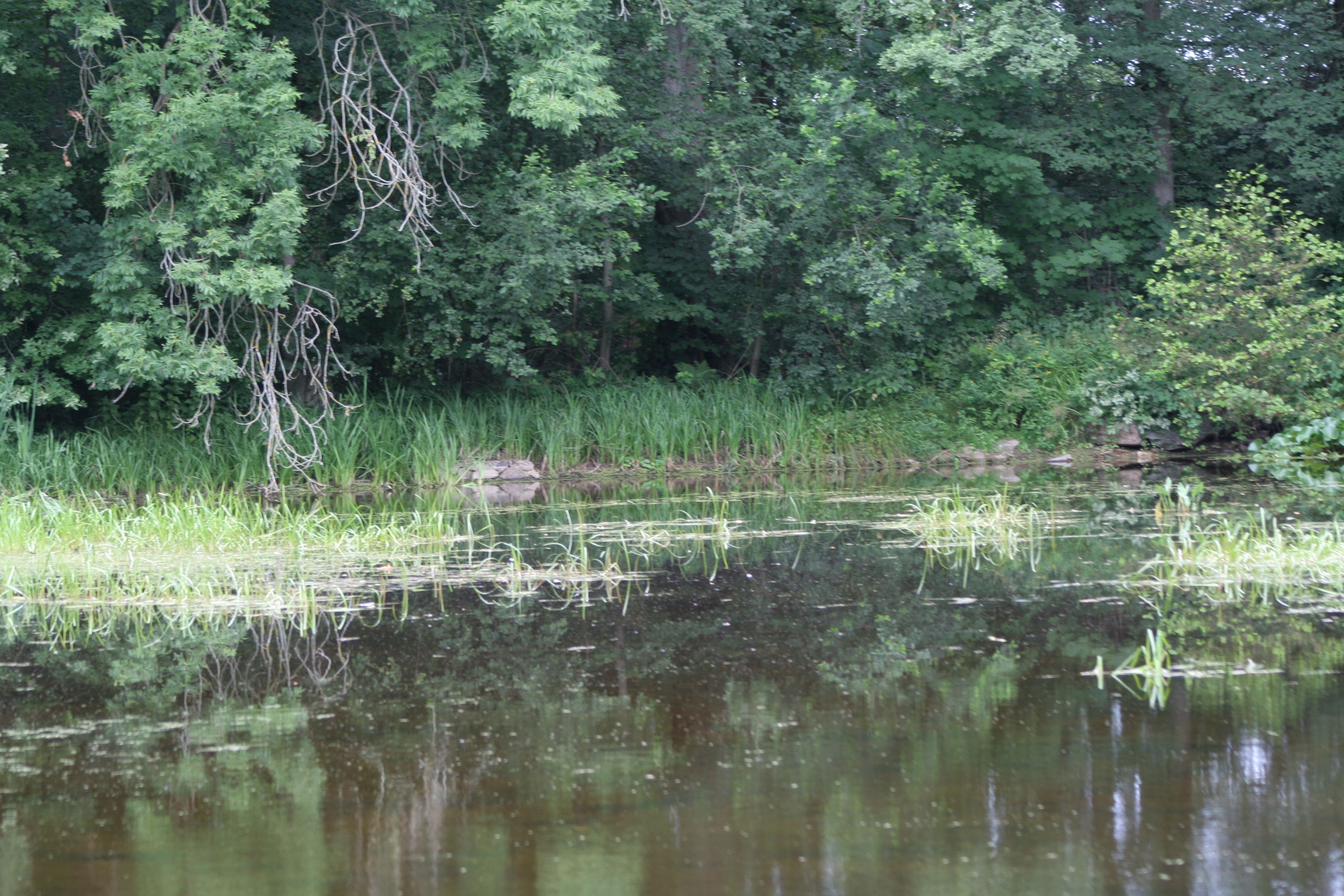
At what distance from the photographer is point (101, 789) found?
11.7 feet

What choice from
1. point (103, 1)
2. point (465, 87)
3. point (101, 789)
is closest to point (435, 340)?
point (465, 87)

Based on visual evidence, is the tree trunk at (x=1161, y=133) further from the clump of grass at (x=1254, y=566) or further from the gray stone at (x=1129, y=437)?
the clump of grass at (x=1254, y=566)

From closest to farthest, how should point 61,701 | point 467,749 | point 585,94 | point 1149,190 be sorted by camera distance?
point 467,749 < point 61,701 < point 585,94 < point 1149,190

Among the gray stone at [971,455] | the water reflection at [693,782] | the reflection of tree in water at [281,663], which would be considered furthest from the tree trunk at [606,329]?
the water reflection at [693,782]

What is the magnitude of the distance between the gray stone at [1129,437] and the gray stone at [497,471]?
7198mm

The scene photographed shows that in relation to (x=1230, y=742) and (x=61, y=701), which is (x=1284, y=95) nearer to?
(x=1230, y=742)

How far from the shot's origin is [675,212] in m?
18.8

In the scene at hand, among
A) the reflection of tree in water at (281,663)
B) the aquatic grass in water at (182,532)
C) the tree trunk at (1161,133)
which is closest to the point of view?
the reflection of tree in water at (281,663)

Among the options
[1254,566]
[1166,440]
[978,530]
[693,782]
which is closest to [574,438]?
[1166,440]

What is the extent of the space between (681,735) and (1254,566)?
3.77 m

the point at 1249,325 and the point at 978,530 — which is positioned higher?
the point at 1249,325

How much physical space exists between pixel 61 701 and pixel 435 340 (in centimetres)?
1100

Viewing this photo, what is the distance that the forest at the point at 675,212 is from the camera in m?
12.4

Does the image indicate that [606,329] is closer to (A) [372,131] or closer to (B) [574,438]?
(B) [574,438]
